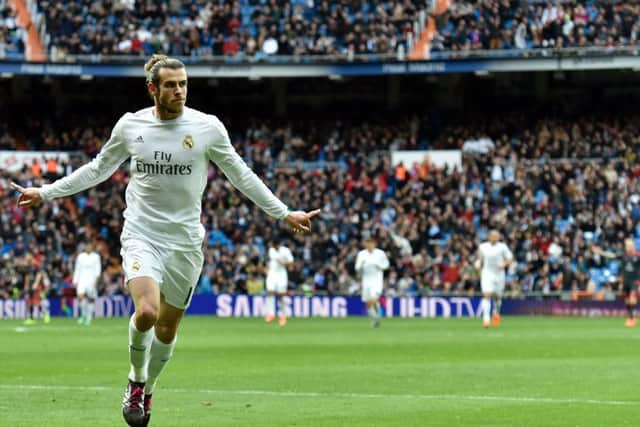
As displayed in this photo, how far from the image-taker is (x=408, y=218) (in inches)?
1927

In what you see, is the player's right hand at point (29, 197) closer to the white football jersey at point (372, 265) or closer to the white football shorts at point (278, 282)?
the white football jersey at point (372, 265)

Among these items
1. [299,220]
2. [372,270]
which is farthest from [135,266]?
[372,270]

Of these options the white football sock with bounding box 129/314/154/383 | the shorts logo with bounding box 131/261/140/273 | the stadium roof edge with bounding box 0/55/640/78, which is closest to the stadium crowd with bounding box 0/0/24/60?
the stadium roof edge with bounding box 0/55/640/78

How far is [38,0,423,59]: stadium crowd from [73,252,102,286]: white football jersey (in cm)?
1512

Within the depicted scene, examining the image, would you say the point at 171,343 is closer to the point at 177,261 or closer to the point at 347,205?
the point at 177,261

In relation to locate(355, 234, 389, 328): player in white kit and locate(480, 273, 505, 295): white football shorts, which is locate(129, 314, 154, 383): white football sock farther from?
locate(355, 234, 389, 328): player in white kit

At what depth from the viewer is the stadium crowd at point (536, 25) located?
51000mm

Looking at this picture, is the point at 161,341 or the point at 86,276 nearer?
the point at 161,341

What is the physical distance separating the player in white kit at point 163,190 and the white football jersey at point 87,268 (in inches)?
1136

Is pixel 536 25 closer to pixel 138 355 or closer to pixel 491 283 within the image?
pixel 491 283

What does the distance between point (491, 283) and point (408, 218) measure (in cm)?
1313

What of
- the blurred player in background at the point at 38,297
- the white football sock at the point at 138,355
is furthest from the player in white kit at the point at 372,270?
the white football sock at the point at 138,355

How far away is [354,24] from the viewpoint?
175 ft

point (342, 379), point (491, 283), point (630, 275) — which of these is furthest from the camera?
point (630, 275)
